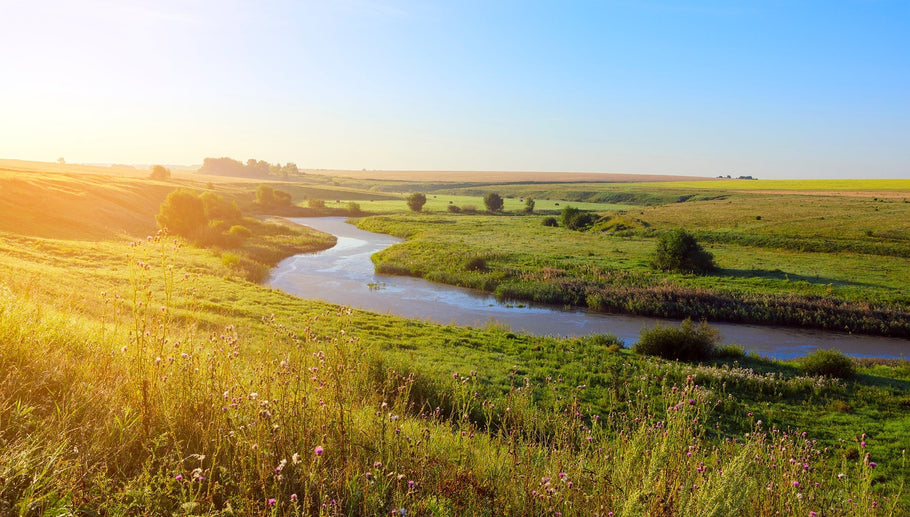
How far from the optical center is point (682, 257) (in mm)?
36750

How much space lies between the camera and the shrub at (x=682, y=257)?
36.5m

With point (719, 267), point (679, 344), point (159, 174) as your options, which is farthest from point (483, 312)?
point (159, 174)

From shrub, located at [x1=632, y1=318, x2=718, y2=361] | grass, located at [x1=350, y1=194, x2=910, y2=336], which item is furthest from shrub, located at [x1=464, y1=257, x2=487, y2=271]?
shrub, located at [x1=632, y1=318, x2=718, y2=361]

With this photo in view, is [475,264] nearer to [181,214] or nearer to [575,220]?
[181,214]

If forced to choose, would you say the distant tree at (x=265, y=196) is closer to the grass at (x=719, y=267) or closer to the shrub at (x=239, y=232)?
the grass at (x=719, y=267)

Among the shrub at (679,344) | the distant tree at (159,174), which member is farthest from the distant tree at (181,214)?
the distant tree at (159,174)

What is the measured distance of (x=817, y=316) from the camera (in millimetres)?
26734

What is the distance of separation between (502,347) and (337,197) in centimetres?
11551

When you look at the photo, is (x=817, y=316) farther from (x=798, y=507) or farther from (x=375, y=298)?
(x=798, y=507)

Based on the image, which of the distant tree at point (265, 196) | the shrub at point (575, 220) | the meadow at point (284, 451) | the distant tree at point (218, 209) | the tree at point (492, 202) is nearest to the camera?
the meadow at point (284, 451)

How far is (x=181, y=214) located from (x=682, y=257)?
42831 millimetres

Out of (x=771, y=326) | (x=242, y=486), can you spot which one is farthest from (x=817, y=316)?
(x=242, y=486)

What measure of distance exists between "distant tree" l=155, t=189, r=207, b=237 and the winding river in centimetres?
1189

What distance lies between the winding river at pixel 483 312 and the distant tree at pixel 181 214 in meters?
11.9
